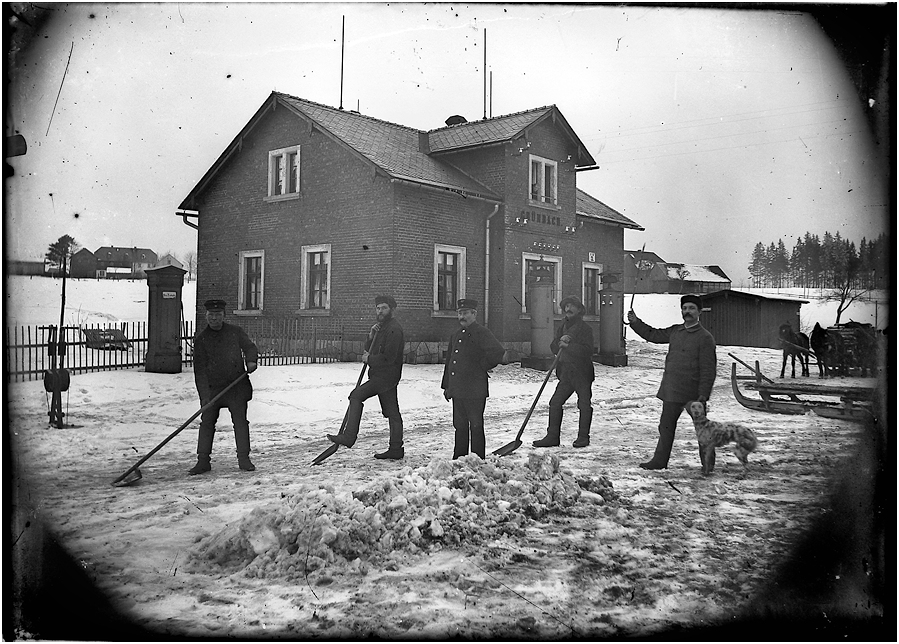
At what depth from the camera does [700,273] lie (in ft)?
13.3

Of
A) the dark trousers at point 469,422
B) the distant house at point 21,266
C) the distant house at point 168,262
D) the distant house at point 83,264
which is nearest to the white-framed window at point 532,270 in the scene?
the dark trousers at point 469,422

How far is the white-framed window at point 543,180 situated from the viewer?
12.9 ft

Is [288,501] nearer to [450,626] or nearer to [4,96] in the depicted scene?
[450,626]

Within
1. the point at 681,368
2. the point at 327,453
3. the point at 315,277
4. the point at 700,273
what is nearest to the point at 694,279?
the point at 700,273

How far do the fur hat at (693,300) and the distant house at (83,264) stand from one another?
3624 millimetres

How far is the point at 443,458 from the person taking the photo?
370 cm

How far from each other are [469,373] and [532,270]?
0.75 meters

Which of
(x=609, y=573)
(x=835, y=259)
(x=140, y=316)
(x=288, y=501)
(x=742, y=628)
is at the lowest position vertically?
(x=742, y=628)

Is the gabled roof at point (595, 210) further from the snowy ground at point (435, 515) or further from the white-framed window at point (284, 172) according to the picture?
the white-framed window at point (284, 172)

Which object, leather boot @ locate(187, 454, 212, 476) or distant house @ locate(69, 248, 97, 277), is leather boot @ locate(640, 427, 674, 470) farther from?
distant house @ locate(69, 248, 97, 277)

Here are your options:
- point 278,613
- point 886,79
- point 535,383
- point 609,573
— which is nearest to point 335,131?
point 535,383

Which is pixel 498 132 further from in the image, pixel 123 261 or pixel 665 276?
pixel 123 261

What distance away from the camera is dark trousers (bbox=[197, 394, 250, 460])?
145 inches

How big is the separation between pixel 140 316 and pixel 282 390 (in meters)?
0.93
